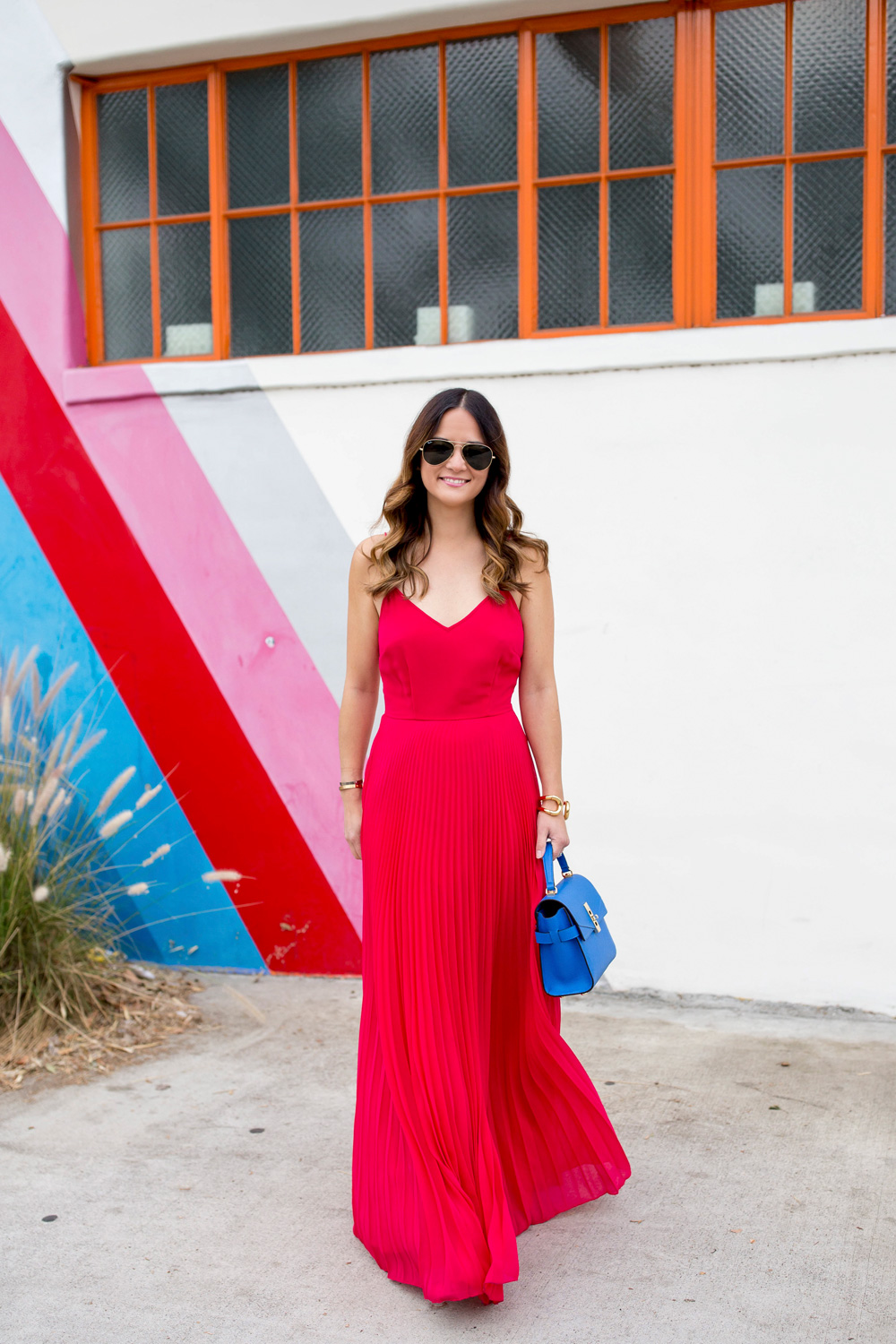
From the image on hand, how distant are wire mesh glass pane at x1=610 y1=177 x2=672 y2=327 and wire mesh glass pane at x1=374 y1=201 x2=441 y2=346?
69 cm

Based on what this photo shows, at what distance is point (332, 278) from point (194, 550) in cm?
122

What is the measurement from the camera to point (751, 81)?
409 centimetres

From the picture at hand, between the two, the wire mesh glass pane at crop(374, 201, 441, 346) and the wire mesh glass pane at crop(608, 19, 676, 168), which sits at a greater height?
the wire mesh glass pane at crop(608, 19, 676, 168)

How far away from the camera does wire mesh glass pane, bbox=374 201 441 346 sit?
176 inches

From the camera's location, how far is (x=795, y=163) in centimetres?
408

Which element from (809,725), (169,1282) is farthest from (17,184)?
(169,1282)

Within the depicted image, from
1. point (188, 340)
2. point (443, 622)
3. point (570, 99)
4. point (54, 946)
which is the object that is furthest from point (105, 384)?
point (443, 622)

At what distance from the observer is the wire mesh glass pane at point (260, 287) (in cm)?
464

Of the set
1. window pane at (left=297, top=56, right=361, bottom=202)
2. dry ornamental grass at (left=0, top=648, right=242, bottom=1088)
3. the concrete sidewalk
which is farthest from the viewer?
window pane at (left=297, top=56, right=361, bottom=202)

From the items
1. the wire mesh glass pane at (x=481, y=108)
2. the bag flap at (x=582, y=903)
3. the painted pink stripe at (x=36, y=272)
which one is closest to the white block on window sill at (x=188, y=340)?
the painted pink stripe at (x=36, y=272)

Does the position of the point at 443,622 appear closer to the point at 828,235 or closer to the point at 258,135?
the point at 828,235

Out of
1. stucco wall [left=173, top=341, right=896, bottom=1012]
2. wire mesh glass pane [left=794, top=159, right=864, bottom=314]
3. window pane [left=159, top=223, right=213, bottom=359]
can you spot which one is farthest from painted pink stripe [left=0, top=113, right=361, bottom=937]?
wire mesh glass pane [left=794, top=159, right=864, bottom=314]

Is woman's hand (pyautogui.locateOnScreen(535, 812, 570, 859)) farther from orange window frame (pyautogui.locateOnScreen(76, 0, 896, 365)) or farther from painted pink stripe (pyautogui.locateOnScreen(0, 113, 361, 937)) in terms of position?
orange window frame (pyautogui.locateOnScreen(76, 0, 896, 365))

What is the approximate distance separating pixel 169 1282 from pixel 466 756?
1.31m
